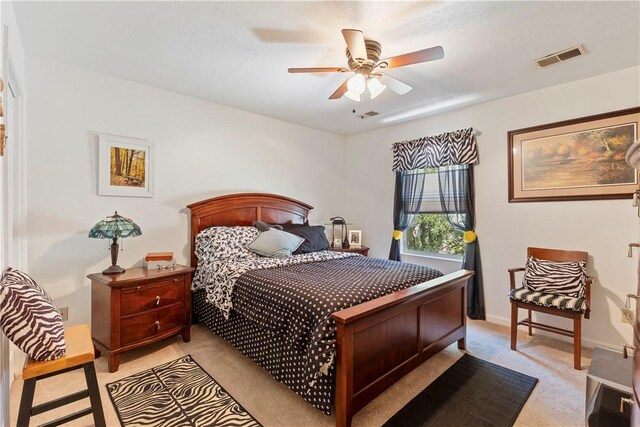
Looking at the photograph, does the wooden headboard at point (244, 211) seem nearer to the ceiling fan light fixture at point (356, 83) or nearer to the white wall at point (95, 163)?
the white wall at point (95, 163)

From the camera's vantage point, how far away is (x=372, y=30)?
7.07 ft

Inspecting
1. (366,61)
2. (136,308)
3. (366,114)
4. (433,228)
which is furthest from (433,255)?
(136,308)

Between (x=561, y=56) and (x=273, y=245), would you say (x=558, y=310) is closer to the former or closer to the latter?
(x=561, y=56)

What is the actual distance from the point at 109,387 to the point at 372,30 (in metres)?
3.16

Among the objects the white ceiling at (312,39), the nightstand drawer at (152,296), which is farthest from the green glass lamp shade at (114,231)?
the white ceiling at (312,39)

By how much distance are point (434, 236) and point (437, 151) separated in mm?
1162

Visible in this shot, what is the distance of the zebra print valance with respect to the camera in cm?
362

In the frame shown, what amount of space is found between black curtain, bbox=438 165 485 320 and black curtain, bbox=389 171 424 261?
323mm

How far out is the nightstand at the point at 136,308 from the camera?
2.32 meters

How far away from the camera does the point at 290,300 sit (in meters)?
1.99

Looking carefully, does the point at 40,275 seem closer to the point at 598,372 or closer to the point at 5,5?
the point at 5,5

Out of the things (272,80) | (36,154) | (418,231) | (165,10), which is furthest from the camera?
(418,231)

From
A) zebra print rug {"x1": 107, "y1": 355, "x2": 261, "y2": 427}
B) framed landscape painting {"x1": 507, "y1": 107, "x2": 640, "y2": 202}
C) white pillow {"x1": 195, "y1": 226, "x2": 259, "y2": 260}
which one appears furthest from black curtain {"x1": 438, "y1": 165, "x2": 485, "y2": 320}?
zebra print rug {"x1": 107, "y1": 355, "x2": 261, "y2": 427}

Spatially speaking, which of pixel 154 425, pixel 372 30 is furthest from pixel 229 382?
pixel 372 30
